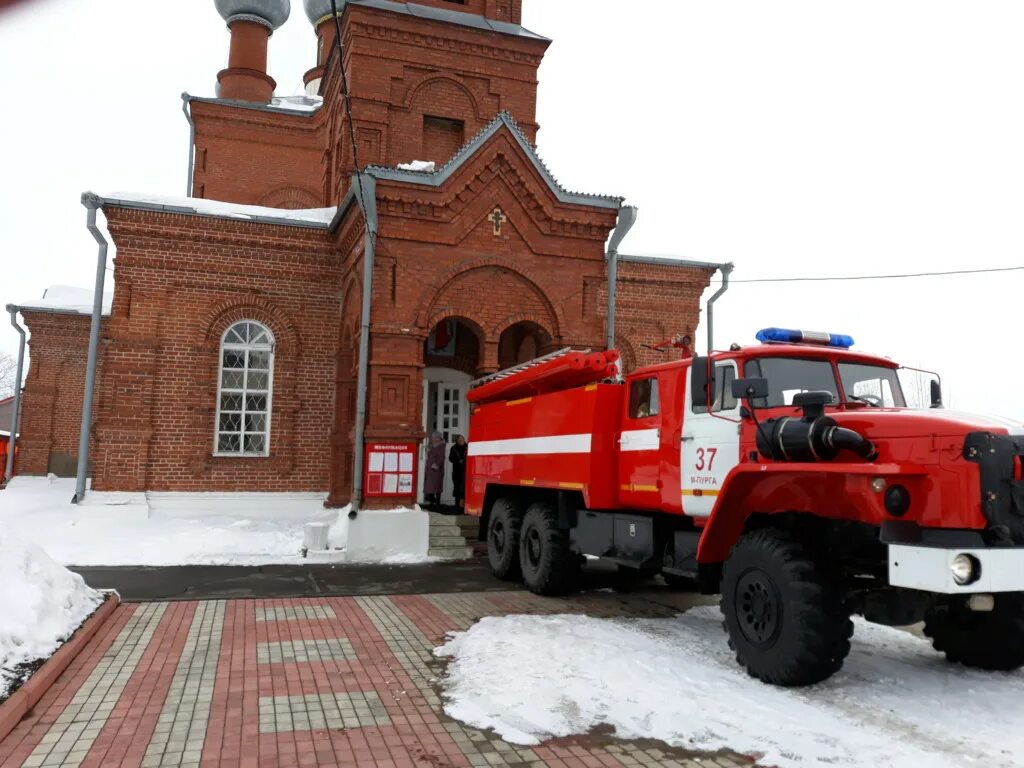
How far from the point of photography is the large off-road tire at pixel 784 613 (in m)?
Answer: 4.91

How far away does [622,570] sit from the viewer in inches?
404

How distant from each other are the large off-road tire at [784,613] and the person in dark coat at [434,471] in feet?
28.3

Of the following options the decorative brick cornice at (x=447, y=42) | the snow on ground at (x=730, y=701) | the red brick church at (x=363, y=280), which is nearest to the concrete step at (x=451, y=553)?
the red brick church at (x=363, y=280)

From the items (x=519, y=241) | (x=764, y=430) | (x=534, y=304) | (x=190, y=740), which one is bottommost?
(x=190, y=740)

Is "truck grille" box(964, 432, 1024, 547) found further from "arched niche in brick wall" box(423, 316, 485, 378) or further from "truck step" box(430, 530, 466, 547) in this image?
"arched niche in brick wall" box(423, 316, 485, 378)

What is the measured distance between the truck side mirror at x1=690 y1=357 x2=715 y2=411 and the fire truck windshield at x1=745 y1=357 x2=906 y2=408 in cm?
31

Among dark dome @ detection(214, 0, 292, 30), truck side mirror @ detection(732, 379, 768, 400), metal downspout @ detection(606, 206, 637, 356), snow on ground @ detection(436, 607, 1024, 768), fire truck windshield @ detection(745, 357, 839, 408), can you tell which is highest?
dark dome @ detection(214, 0, 292, 30)

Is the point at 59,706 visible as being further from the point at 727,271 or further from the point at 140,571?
the point at 727,271

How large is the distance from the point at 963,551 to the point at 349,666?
417 centimetres

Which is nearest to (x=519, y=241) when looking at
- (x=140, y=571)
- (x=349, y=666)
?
(x=140, y=571)

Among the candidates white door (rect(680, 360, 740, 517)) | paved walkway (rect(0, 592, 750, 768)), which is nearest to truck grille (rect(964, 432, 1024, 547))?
white door (rect(680, 360, 740, 517))

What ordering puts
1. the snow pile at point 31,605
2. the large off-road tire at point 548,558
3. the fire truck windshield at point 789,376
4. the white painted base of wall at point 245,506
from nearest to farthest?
the snow pile at point 31,605 < the fire truck windshield at point 789,376 < the large off-road tire at point 548,558 < the white painted base of wall at point 245,506

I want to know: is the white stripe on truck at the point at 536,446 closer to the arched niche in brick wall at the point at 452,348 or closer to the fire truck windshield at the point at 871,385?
the fire truck windshield at the point at 871,385

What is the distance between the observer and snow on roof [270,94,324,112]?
21.1 m
